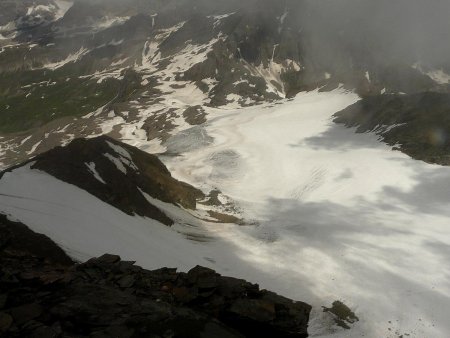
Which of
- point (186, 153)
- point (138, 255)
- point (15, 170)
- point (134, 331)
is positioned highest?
point (134, 331)

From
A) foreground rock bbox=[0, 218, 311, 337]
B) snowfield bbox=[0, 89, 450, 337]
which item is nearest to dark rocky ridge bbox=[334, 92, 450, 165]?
snowfield bbox=[0, 89, 450, 337]

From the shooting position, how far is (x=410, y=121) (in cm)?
8625

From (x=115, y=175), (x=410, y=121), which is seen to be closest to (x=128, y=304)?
(x=115, y=175)

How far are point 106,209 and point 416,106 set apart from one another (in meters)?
81.0

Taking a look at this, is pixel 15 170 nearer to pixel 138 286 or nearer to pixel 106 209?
pixel 106 209

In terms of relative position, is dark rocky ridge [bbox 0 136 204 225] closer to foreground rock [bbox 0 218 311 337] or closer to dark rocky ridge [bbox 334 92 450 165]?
foreground rock [bbox 0 218 311 337]

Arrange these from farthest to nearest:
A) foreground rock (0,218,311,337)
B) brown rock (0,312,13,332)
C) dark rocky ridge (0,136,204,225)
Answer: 1. dark rocky ridge (0,136,204,225)
2. foreground rock (0,218,311,337)
3. brown rock (0,312,13,332)

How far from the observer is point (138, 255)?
100 feet

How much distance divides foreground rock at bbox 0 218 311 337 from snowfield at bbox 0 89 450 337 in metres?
7.71

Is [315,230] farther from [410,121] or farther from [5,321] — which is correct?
[410,121]

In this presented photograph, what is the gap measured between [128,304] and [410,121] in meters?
84.4

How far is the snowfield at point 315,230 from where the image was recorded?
29016 mm

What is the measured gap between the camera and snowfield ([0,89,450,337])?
2902 cm

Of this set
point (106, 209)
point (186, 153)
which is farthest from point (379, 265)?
point (186, 153)
